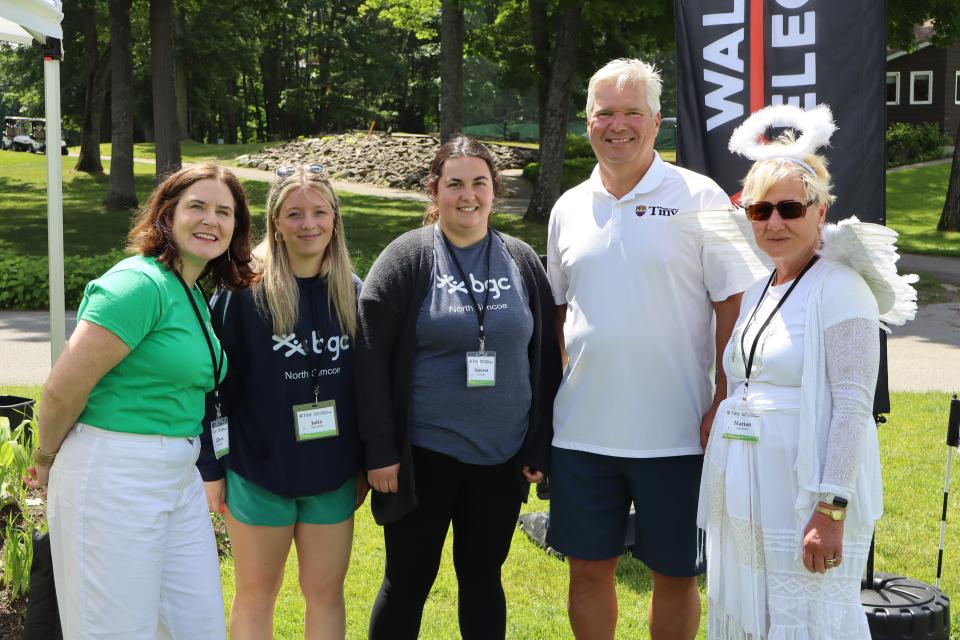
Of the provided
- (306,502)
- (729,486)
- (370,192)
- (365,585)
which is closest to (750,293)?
(729,486)

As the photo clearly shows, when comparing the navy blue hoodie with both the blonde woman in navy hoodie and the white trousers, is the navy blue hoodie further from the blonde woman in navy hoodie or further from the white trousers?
the white trousers

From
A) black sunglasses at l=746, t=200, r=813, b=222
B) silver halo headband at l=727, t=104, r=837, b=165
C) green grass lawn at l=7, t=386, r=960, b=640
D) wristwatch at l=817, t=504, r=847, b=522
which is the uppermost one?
silver halo headband at l=727, t=104, r=837, b=165

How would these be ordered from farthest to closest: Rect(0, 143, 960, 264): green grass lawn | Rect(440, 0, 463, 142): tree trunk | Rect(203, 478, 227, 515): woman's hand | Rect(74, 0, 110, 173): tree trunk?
Rect(74, 0, 110, 173): tree trunk → Rect(440, 0, 463, 142): tree trunk → Rect(0, 143, 960, 264): green grass lawn → Rect(203, 478, 227, 515): woman's hand

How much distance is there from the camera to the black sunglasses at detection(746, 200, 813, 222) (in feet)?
9.75

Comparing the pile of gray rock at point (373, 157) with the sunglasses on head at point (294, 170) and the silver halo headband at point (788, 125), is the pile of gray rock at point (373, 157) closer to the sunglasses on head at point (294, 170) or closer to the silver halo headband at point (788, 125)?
Result: the sunglasses on head at point (294, 170)

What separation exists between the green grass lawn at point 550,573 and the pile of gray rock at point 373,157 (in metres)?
21.1

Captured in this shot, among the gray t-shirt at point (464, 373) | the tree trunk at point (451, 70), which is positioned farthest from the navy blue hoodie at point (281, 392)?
the tree trunk at point (451, 70)

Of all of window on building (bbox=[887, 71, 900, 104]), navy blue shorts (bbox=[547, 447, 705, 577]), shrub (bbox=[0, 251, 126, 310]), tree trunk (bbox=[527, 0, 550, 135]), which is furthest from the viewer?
window on building (bbox=[887, 71, 900, 104])

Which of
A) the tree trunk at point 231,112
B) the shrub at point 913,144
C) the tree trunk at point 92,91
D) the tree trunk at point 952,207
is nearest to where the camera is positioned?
the tree trunk at point 952,207

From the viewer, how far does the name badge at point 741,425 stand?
2945 millimetres

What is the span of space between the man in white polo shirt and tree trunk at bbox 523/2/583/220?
1537 cm

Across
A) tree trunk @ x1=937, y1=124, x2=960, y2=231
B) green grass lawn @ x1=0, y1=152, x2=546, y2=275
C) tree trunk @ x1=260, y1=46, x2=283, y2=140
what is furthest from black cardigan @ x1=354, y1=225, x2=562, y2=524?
tree trunk @ x1=260, y1=46, x2=283, y2=140

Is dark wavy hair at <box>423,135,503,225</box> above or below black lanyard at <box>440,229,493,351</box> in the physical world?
above

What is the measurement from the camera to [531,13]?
2208 cm
